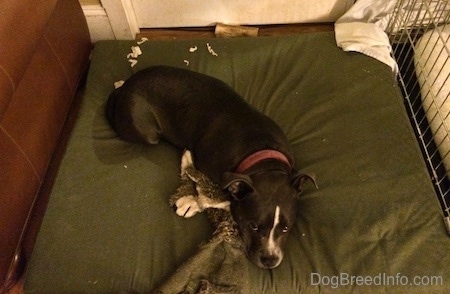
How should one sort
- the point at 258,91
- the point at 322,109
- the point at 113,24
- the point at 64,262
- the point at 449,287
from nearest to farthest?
the point at 449,287
the point at 64,262
the point at 322,109
the point at 258,91
the point at 113,24

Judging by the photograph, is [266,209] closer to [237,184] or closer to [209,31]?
[237,184]

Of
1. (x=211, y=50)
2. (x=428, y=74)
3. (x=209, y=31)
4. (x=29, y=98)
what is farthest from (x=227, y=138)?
(x=209, y=31)

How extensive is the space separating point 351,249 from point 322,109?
2.43 feet

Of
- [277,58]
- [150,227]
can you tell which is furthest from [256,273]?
[277,58]

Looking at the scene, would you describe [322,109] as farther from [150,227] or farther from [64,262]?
[64,262]

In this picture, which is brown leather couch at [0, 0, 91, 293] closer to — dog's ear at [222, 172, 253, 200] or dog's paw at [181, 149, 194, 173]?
dog's paw at [181, 149, 194, 173]

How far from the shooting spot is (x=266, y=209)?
59.6 inches

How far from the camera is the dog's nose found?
5.11ft

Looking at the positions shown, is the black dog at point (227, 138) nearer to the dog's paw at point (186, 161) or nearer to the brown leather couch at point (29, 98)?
the dog's paw at point (186, 161)

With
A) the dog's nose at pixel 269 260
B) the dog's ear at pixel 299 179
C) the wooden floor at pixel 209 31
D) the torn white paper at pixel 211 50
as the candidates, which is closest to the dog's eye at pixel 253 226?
the dog's nose at pixel 269 260

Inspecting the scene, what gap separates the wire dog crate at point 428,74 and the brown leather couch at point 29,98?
5.83 feet

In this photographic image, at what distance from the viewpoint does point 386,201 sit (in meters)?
1.76

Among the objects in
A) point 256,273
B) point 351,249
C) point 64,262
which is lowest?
point 64,262

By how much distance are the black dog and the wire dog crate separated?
78cm
